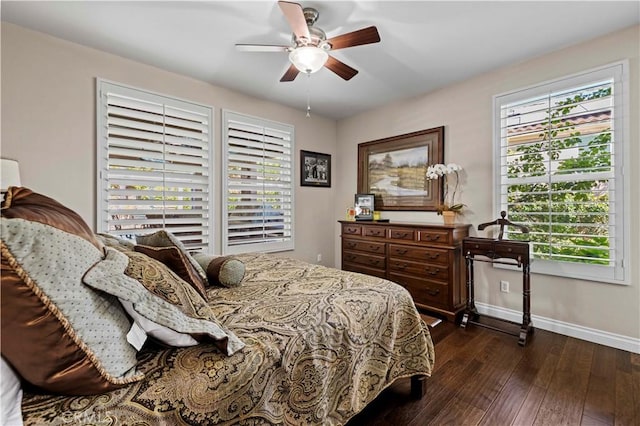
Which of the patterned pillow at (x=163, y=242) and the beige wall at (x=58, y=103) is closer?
the patterned pillow at (x=163, y=242)

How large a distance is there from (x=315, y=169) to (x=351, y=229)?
1160 mm

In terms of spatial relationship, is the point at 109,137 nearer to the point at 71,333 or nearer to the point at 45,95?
the point at 45,95

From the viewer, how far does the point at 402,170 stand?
13.2 feet

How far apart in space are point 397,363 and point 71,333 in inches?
60.1

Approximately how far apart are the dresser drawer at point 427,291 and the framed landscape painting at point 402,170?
952 mm

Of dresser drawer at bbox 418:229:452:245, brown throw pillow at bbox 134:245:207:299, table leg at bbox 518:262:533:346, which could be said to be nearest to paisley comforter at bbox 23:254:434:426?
brown throw pillow at bbox 134:245:207:299

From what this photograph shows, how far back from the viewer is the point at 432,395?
6.16 ft

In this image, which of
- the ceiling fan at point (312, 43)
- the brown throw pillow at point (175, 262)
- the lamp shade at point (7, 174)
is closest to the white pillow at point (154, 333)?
the brown throw pillow at point (175, 262)

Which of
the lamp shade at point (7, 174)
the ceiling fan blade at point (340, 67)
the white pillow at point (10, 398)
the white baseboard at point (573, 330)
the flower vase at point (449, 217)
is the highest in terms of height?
the ceiling fan blade at point (340, 67)

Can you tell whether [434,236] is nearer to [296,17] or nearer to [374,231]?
[374,231]

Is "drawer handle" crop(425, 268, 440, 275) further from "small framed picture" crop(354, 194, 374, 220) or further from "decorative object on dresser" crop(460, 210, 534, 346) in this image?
"small framed picture" crop(354, 194, 374, 220)

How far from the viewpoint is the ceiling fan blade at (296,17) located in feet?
5.67

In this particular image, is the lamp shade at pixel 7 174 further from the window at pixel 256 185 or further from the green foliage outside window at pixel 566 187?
the green foliage outside window at pixel 566 187

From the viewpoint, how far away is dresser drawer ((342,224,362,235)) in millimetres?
3999
